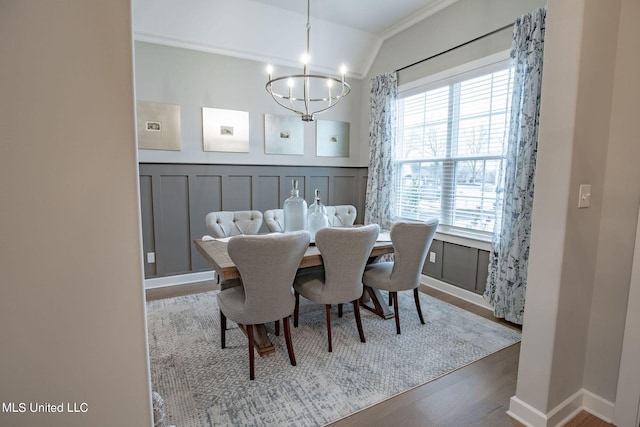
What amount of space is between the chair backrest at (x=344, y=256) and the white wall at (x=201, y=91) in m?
2.27

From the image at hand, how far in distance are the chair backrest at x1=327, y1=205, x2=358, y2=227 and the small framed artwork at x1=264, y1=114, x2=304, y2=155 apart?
1.22m

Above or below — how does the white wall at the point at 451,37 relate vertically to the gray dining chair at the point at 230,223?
above

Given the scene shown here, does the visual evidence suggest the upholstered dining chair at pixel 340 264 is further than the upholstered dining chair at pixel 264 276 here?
Yes

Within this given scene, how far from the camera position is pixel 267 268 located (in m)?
1.93

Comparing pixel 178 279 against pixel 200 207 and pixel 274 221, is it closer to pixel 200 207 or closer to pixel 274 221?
pixel 200 207

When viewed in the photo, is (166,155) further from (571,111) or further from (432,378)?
(571,111)

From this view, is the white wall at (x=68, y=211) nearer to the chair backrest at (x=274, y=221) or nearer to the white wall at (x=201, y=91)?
the chair backrest at (x=274, y=221)

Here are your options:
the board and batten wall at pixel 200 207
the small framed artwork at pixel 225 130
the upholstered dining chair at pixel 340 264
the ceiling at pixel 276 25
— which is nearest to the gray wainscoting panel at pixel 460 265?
the board and batten wall at pixel 200 207

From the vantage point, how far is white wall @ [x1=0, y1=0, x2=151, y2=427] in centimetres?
75

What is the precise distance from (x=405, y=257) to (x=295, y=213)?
0.96 metres

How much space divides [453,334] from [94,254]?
8.69 feet

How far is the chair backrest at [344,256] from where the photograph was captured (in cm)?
218

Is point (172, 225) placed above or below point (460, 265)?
above

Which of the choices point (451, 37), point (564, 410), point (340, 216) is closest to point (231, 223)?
point (340, 216)
